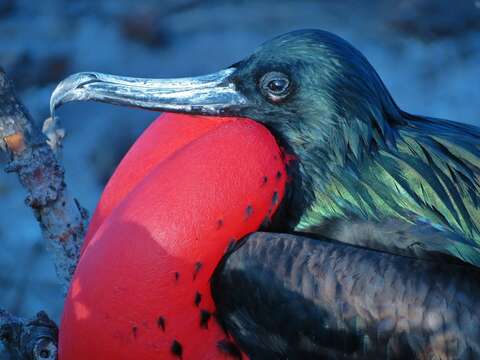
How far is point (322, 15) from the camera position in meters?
4.74

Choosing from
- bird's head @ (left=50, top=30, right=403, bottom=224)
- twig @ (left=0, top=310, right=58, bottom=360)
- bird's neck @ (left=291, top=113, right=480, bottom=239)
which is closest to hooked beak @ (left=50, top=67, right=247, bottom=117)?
bird's head @ (left=50, top=30, right=403, bottom=224)

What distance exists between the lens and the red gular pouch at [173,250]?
4.95 feet

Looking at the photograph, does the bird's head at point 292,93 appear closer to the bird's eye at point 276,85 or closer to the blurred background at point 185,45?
the bird's eye at point 276,85

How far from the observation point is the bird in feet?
4.79

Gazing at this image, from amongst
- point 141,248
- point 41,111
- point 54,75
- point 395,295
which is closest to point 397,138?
point 395,295

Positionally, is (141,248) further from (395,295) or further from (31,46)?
(31,46)

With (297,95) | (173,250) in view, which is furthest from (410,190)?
(173,250)

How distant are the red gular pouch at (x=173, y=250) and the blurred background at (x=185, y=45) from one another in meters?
2.21

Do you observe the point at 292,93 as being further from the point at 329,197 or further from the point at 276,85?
the point at 329,197

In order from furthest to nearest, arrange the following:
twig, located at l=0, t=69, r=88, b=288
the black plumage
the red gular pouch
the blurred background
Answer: the blurred background → twig, located at l=0, t=69, r=88, b=288 → the red gular pouch → the black plumage

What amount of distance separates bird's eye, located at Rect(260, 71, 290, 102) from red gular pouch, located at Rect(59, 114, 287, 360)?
0.07 meters

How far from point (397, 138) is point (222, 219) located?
0.38 meters

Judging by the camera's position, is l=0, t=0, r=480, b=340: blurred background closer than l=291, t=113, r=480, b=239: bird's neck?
No

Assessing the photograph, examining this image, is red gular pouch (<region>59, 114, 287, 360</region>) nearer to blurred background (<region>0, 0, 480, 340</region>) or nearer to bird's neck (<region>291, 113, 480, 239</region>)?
bird's neck (<region>291, 113, 480, 239</region>)
